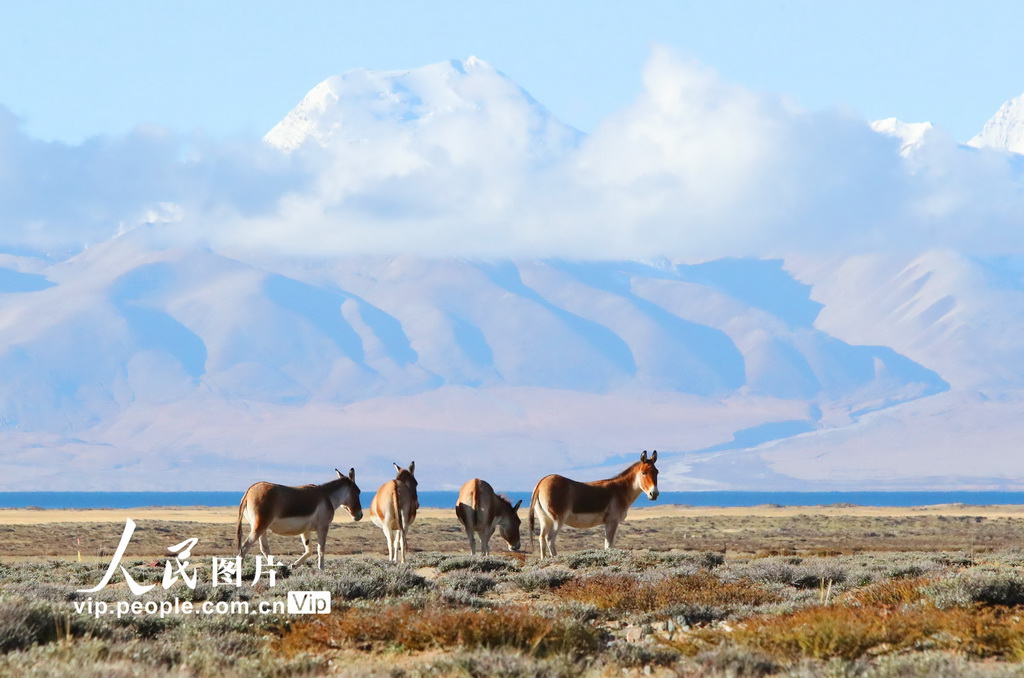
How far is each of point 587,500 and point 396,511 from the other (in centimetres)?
411

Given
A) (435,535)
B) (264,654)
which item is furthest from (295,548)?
(264,654)

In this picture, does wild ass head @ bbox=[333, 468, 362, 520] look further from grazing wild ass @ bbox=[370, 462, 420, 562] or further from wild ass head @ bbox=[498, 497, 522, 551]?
wild ass head @ bbox=[498, 497, 522, 551]

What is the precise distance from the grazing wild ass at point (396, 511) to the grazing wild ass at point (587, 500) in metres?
2.56

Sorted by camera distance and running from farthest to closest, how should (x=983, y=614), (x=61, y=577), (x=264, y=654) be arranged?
(x=61, y=577)
(x=983, y=614)
(x=264, y=654)

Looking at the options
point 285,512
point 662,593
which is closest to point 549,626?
point 662,593

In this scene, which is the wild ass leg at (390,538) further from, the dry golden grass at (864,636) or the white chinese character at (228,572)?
the dry golden grass at (864,636)

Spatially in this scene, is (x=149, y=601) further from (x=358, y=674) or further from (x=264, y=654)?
(x=358, y=674)

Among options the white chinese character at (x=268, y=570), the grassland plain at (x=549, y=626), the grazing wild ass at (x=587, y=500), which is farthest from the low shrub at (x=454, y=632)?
the grazing wild ass at (x=587, y=500)

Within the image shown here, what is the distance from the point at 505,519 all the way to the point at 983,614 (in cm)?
1781

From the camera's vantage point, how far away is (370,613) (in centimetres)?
1438

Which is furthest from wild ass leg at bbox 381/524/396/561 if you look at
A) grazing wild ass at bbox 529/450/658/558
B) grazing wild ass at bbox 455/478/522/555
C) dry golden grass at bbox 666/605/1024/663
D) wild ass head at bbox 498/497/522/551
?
dry golden grass at bbox 666/605/1024/663

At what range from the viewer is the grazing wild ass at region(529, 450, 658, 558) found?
26.5m

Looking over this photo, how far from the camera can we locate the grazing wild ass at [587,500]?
2648 cm

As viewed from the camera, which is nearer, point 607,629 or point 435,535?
point 607,629
